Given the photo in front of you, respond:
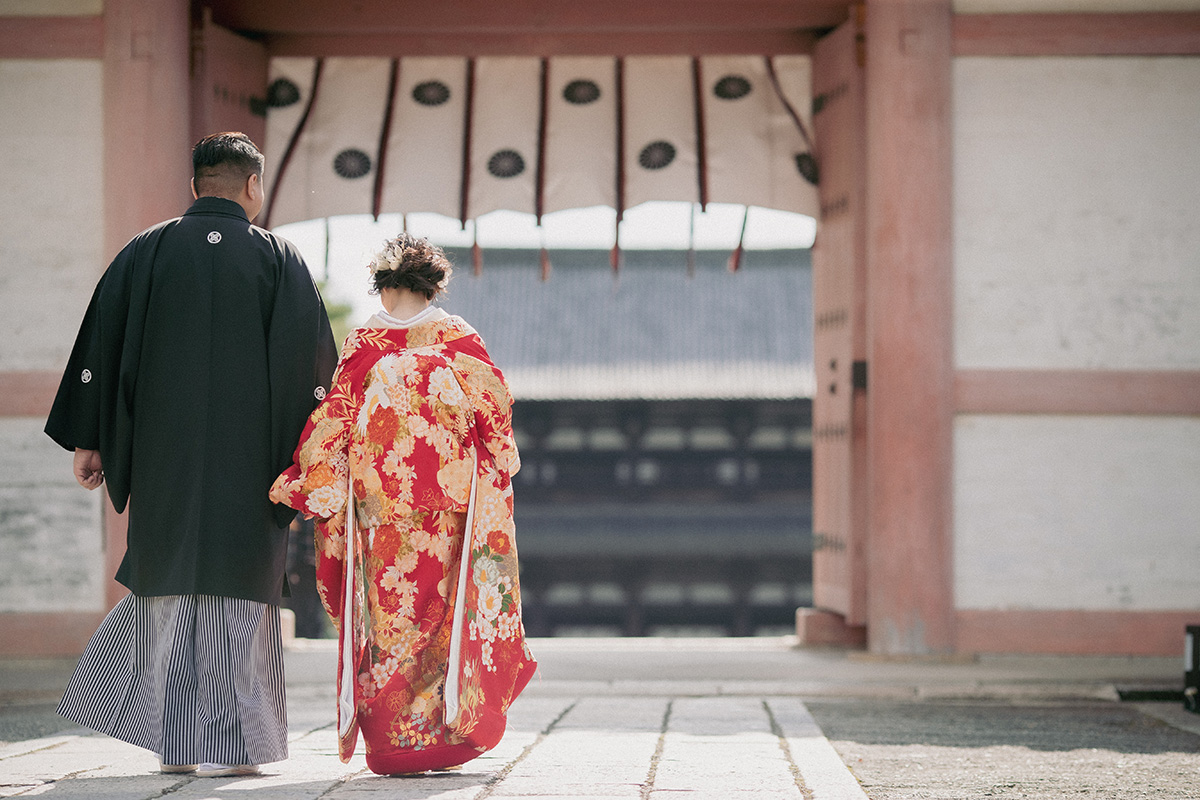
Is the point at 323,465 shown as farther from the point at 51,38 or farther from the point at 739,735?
the point at 51,38

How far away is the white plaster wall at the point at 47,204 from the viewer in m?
5.11

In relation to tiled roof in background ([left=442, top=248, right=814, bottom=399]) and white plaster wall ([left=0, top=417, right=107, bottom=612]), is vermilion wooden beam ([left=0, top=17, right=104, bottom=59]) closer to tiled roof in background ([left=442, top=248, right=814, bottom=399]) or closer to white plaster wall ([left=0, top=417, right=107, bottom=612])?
white plaster wall ([left=0, top=417, right=107, bottom=612])

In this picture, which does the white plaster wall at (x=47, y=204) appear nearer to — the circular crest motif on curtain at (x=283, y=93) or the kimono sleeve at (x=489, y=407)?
the circular crest motif on curtain at (x=283, y=93)

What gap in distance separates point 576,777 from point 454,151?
4.56 m

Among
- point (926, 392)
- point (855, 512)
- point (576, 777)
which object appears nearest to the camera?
point (576, 777)

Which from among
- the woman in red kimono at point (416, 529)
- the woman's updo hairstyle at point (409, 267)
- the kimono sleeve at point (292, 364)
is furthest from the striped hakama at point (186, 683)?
the woman's updo hairstyle at point (409, 267)

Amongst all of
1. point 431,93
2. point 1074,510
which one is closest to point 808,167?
point 431,93

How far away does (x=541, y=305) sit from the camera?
699 inches

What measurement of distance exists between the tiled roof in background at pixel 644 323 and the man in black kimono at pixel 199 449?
463 inches

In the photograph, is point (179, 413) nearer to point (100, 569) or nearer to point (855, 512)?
point (100, 569)

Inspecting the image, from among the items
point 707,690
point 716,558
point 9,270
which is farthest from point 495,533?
point 716,558

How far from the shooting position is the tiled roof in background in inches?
615

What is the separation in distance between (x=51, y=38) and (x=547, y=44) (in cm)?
233

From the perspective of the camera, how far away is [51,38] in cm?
515
